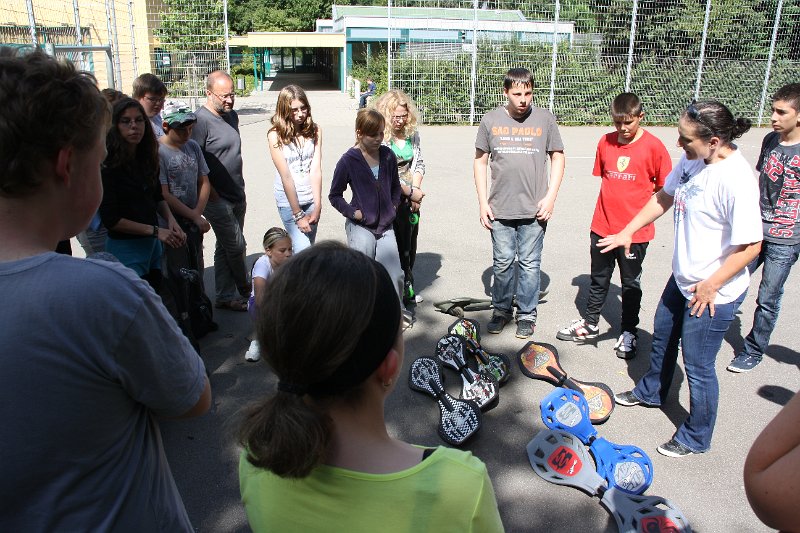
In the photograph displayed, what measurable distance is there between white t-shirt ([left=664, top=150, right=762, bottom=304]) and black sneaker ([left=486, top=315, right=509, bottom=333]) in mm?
1877

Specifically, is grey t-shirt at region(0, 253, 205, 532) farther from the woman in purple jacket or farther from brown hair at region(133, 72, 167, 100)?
brown hair at region(133, 72, 167, 100)

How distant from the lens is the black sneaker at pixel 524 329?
5047mm

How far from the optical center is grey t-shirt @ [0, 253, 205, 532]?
1.19 metres

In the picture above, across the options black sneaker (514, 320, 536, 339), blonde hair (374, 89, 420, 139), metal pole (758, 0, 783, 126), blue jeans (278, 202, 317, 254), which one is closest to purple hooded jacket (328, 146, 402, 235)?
blue jeans (278, 202, 317, 254)

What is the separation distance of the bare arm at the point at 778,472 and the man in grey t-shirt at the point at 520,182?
3801mm

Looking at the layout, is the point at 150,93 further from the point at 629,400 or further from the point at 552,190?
the point at 629,400

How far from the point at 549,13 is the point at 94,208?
62.2ft

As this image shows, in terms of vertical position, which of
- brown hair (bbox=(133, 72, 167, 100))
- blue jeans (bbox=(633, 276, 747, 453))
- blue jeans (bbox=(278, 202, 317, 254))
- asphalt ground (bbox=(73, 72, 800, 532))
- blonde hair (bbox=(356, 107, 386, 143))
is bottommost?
asphalt ground (bbox=(73, 72, 800, 532))

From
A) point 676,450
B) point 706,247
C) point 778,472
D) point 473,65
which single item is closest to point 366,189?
point 706,247

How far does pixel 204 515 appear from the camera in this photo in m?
3.07

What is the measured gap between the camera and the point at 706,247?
329cm

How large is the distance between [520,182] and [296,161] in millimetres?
1852

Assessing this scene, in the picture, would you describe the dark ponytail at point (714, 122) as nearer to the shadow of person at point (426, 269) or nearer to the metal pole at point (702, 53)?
the shadow of person at point (426, 269)

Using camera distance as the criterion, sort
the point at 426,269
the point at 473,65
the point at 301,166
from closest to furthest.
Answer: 1. the point at 301,166
2. the point at 426,269
3. the point at 473,65
